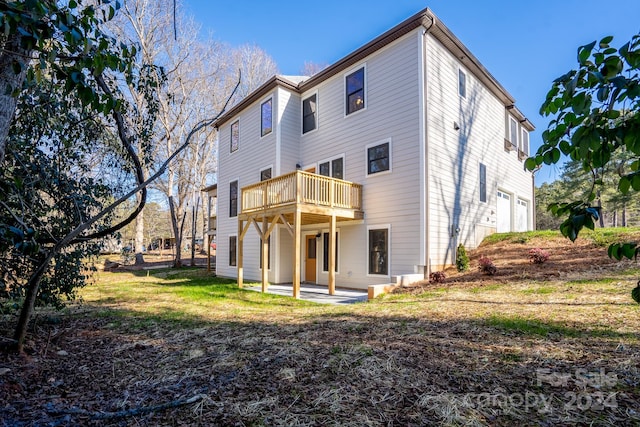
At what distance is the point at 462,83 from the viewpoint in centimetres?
1130

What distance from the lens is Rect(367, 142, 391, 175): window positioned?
1015cm

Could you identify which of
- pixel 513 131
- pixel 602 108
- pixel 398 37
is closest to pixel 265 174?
pixel 398 37

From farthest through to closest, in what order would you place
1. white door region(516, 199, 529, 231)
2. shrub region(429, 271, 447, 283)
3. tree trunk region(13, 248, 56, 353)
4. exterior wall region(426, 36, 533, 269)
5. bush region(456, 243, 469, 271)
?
white door region(516, 199, 529, 231), exterior wall region(426, 36, 533, 269), bush region(456, 243, 469, 271), shrub region(429, 271, 447, 283), tree trunk region(13, 248, 56, 353)

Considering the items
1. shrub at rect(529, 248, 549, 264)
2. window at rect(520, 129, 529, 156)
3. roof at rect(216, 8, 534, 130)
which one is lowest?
shrub at rect(529, 248, 549, 264)

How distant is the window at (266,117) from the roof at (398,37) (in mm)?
434

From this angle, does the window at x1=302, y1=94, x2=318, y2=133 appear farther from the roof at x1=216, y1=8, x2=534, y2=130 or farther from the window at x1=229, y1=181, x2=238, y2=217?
the window at x1=229, y1=181, x2=238, y2=217

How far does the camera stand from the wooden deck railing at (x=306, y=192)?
30.3ft

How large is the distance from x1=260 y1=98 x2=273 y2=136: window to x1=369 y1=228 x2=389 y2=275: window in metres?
6.06

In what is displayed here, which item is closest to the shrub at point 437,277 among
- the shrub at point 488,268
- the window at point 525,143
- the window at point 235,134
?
the shrub at point 488,268

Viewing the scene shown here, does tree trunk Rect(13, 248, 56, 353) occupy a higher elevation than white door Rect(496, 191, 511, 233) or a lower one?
lower

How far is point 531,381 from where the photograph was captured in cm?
272

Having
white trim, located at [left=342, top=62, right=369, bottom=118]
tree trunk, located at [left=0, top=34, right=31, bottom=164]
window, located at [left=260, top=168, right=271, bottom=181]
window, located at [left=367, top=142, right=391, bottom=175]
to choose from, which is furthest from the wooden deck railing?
tree trunk, located at [left=0, top=34, right=31, bottom=164]

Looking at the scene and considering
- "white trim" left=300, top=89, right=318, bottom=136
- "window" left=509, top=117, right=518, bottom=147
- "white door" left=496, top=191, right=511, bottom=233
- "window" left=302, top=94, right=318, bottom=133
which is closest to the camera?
"white trim" left=300, top=89, right=318, bottom=136

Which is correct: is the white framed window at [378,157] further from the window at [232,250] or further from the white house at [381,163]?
the window at [232,250]
